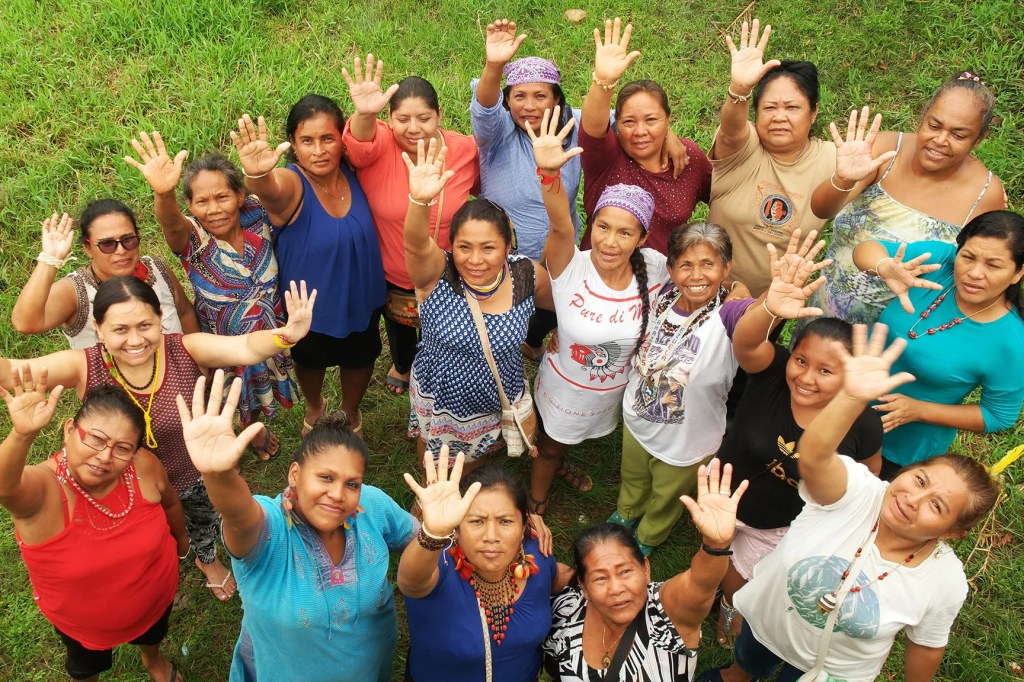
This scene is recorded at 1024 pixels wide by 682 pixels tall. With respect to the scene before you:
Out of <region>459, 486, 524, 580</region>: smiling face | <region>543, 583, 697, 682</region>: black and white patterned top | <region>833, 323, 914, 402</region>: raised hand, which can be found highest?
<region>833, 323, 914, 402</region>: raised hand

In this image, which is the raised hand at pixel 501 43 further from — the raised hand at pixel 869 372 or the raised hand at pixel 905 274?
the raised hand at pixel 869 372

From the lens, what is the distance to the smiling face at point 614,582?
335cm

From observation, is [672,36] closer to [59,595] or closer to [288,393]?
[288,393]

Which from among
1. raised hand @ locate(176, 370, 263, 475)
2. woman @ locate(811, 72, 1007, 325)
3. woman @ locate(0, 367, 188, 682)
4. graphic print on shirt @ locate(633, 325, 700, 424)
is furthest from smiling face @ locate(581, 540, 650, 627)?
woman @ locate(0, 367, 188, 682)

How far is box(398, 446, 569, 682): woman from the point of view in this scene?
330 cm

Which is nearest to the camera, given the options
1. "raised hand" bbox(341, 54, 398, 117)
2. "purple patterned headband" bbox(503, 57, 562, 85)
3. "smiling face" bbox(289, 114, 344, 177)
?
"smiling face" bbox(289, 114, 344, 177)

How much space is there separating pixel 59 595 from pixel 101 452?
2.17 feet

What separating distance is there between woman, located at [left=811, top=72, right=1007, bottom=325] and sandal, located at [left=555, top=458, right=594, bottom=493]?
6.05ft

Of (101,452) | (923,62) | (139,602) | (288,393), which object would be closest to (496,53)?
(288,393)

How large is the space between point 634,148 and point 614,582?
2.30 metres

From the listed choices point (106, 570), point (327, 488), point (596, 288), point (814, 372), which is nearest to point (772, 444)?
point (814, 372)

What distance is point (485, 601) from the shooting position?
3.36 meters

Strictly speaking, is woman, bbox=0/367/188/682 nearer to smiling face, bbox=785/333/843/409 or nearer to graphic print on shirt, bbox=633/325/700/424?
graphic print on shirt, bbox=633/325/700/424

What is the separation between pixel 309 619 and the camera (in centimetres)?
319
